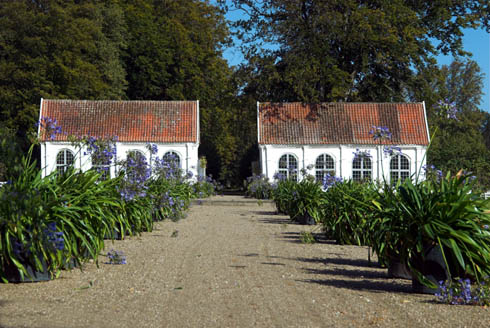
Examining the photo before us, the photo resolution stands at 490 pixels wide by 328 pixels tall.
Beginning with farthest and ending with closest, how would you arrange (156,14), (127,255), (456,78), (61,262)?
(456,78), (156,14), (127,255), (61,262)

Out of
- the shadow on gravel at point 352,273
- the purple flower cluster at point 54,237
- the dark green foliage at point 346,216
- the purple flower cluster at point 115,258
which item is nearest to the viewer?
the purple flower cluster at point 54,237

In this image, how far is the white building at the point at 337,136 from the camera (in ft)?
127

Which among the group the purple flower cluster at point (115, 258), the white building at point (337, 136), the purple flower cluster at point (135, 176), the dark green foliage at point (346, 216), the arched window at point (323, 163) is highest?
the white building at point (337, 136)

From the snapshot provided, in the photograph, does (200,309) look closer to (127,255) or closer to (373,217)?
(373,217)

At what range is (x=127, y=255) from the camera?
11.1 metres

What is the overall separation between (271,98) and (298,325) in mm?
36600

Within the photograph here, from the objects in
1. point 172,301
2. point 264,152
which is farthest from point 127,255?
point 264,152

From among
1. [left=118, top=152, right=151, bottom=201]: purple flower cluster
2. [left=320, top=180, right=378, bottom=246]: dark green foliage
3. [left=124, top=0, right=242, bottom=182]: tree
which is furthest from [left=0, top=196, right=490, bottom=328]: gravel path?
[left=124, top=0, right=242, bottom=182]: tree

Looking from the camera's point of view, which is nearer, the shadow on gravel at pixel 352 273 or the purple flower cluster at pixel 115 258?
the shadow on gravel at pixel 352 273

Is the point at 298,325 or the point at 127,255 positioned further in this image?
the point at 127,255

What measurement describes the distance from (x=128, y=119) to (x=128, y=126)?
0.53 metres

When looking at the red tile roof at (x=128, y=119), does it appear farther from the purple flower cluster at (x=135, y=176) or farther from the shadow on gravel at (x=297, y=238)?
the purple flower cluster at (x=135, y=176)

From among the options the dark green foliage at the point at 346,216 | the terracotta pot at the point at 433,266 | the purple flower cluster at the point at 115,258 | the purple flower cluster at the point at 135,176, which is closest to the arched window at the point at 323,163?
the dark green foliage at the point at 346,216

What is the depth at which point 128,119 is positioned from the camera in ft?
130
